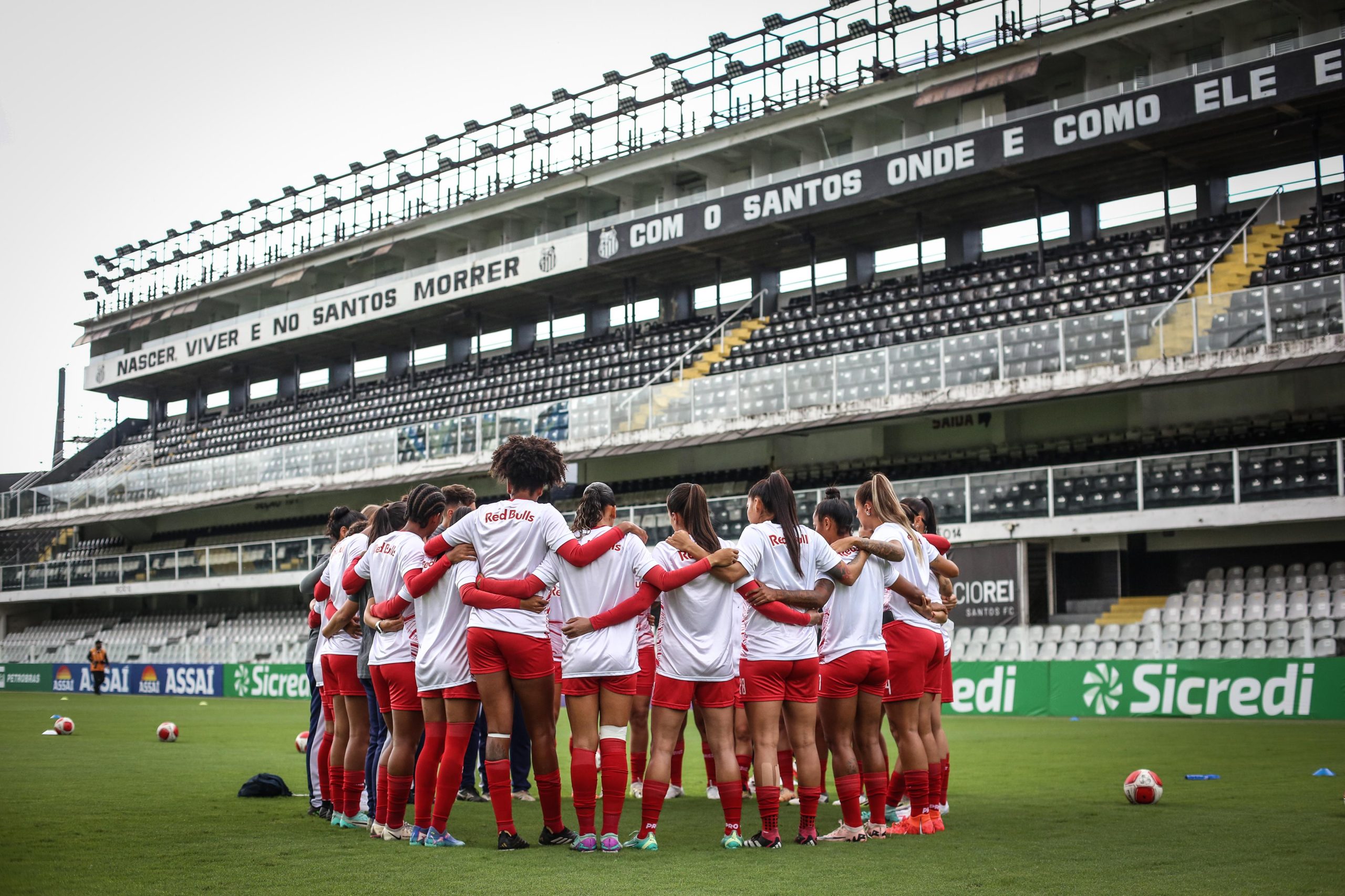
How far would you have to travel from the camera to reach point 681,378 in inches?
1275

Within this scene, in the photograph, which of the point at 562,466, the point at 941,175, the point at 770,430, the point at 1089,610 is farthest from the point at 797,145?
the point at 562,466

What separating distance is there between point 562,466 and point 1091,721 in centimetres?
1442

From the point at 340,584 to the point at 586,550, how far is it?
222 cm

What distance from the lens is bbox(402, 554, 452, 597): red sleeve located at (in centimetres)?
710

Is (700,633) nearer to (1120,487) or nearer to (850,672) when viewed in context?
(850,672)

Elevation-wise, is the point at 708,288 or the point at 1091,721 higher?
the point at 708,288

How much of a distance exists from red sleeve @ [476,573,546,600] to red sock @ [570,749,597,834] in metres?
0.92

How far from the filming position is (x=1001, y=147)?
28.9 metres

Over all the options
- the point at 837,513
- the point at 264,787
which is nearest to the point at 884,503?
the point at 837,513

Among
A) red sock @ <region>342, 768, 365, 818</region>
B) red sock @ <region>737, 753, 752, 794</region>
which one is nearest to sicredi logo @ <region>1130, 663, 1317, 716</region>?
red sock @ <region>737, 753, 752, 794</region>

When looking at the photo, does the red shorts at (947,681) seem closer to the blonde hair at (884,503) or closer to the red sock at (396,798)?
the blonde hair at (884,503)

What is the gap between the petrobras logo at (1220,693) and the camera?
707 inches

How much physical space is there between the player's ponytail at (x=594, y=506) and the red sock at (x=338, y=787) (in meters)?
2.44

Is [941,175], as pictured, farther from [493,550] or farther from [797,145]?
[493,550]
